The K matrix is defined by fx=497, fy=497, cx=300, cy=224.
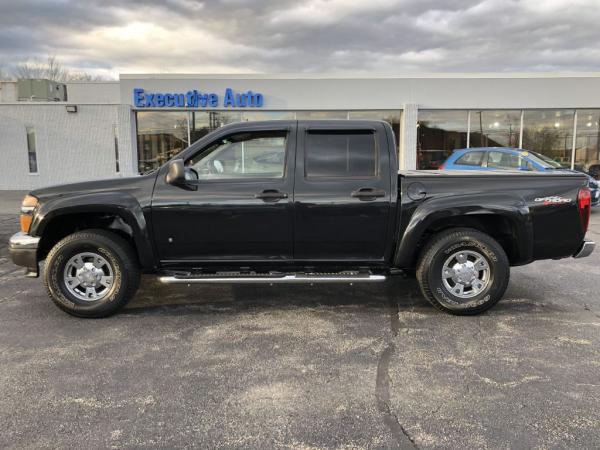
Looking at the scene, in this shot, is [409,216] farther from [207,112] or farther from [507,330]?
[207,112]

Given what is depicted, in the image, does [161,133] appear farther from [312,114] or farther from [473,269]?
[473,269]

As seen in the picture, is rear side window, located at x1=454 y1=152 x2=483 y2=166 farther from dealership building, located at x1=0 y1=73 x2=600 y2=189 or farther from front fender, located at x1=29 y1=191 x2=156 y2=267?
front fender, located at x1=29 y1=191 x2=156 y2=267

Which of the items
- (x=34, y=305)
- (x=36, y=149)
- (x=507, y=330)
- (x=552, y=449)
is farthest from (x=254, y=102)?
(x=552, y=449)

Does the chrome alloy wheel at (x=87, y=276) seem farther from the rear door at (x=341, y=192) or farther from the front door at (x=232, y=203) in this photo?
the rear door at (x=341, y=192)

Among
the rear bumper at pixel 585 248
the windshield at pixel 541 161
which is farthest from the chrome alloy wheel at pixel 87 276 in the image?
the windshield at pixel 541 161

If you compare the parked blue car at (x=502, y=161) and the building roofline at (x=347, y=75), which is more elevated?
the building roofline at (x=347, y=75)

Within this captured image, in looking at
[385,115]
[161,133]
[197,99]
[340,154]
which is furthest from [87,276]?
[385,115]

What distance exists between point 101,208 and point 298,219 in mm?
1802

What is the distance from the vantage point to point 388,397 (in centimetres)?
320

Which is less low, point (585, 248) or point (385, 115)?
point (385, 115)

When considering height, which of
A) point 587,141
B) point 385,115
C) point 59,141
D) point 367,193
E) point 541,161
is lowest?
point 367,193

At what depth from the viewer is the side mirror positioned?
435cm

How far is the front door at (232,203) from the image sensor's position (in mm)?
4539

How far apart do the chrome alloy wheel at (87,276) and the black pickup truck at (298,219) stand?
0.4 inches
